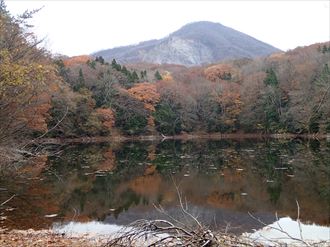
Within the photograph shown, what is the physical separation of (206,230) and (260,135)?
2532 inches

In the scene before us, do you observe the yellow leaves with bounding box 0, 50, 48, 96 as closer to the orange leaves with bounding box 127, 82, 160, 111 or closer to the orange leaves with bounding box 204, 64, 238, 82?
the orange leaves with bounding box 127, 82, 160, 111

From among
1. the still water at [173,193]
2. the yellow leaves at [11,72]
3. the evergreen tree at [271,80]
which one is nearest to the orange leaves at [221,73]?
the evergreen tree at [271,80]

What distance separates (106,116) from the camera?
202 feet

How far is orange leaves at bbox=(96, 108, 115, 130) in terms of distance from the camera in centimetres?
6119

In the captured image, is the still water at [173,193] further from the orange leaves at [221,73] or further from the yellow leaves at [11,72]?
the orange leaves at [221,73]

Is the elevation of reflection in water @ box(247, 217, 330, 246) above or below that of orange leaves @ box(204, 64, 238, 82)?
below

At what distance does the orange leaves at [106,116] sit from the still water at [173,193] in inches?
1246

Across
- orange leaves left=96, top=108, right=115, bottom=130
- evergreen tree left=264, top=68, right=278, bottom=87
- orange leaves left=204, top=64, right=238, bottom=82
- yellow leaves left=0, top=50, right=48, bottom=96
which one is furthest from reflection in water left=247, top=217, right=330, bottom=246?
orange leaves left=204, top=64, right=238, bottom=82

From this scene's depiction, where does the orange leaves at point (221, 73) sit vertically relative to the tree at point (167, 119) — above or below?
above

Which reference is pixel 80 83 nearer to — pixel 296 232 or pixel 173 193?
pixel 173 193

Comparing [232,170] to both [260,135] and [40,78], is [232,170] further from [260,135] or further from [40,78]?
[260,135]

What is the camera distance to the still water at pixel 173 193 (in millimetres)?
14680

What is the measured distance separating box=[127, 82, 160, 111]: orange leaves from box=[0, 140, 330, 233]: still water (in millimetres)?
39383

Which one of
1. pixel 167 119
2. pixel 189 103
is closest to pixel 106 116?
pixel 167 119
